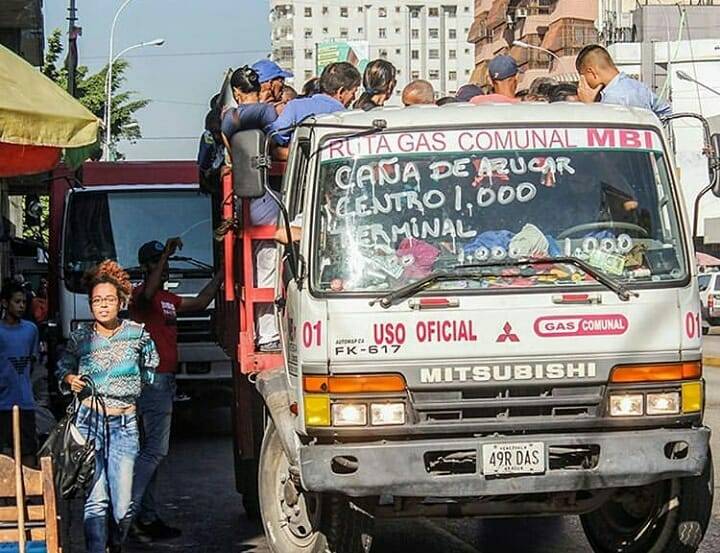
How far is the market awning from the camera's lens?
18.3ft

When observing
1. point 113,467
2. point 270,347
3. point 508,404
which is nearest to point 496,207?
point 508,404

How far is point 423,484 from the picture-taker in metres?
6.25

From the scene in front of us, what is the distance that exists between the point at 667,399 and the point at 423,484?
120cm

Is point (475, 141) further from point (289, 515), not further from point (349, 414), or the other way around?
point (289, 515)

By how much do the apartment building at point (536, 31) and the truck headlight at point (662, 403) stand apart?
6620 cm

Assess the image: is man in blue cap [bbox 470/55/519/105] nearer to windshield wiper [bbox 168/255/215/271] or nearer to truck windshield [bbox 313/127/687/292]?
truck windshield [bbox 313/127/687/292]

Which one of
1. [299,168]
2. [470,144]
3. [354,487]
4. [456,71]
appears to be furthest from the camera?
[456,71]

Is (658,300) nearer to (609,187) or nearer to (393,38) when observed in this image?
(609,187)

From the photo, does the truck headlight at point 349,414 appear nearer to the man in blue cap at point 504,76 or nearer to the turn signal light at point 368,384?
the turn signal light at point 368,384

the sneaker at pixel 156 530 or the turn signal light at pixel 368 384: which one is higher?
the turn signal light at pixel 368 384

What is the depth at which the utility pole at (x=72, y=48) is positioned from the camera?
98.2 feet

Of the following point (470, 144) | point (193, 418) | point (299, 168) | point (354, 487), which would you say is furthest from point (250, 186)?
point (193, 418)

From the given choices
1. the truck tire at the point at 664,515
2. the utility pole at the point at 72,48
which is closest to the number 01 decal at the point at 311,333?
the truck tire at the point at 664,515

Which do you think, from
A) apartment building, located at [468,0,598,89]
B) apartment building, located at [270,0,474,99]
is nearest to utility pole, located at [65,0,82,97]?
apartment building, located at [468,0,598,89]
